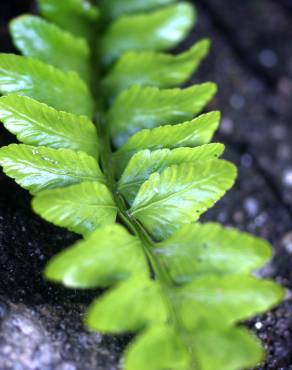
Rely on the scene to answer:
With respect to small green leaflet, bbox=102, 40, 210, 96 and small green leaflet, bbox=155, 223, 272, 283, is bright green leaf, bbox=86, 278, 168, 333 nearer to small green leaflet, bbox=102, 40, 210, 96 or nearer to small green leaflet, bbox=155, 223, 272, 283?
small green leaflet, bbox=155, 223, 272, 283

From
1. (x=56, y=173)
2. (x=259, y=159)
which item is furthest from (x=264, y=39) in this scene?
(x=56, y=173)

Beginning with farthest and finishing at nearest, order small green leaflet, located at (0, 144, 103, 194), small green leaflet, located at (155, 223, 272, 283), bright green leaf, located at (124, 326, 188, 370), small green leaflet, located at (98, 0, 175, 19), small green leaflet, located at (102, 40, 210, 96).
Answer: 1. small green leaflet, located at (98, 0, 175, 19)
2. small green leaflet, located at (102, 40, 210, 96)
3. small green leaflet, located at (0, 144, 103, 194)
4. small green leaflet, located at (155, 223, 272, 283)
5. bright green leaf, located at (124, 326, 188, 370)

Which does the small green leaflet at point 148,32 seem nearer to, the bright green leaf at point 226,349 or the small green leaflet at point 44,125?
the small green leaflet at point 44,125

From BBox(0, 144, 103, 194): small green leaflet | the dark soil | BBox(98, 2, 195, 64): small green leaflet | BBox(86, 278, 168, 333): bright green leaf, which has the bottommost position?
the dark soil

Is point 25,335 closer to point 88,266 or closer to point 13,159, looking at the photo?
point 88,266

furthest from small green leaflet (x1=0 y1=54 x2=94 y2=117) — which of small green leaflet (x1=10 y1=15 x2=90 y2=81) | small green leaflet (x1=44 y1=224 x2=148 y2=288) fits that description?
small green leaflet (x1=44 y1=224 x2=148 y2=288)

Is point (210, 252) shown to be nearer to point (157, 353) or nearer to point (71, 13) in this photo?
point (157, 353)

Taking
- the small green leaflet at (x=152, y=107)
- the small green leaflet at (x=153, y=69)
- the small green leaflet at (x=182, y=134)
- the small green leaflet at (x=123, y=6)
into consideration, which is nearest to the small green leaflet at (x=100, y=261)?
the small green leaflet at (x=182, y=134)
